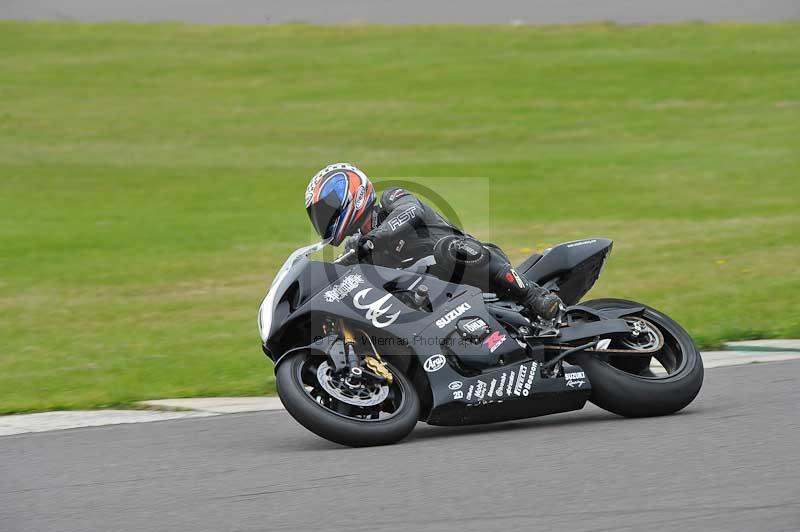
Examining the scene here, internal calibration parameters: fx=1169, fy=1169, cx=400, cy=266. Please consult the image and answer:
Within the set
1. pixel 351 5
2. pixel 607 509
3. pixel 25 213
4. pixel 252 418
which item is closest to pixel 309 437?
pixel 252 418

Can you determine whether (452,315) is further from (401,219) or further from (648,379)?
(648,379)

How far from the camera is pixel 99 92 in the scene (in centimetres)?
2667

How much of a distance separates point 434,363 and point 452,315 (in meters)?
0.29

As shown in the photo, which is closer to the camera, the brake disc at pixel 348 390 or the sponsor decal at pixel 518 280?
the brake disc at pixel 348 390

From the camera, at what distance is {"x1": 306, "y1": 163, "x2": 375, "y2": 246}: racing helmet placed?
640 centimetres

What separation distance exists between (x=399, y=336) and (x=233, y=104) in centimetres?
2000

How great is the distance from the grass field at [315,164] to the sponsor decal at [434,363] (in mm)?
2294

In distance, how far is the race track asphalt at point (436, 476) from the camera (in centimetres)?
481

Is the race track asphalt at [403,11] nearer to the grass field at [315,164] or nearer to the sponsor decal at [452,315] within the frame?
the grass field at [315,164]

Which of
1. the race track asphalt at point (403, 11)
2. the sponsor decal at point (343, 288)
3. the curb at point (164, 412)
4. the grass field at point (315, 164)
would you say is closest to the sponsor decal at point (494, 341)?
the sponsor decal at point (343, 288)

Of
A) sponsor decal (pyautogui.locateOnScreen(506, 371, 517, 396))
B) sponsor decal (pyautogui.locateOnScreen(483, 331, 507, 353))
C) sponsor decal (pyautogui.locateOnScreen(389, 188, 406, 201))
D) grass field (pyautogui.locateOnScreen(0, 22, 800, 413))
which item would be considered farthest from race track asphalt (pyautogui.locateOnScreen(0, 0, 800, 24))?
sponsor decal (pyautogui.locateOnScreen(506, 371, 517, 396))

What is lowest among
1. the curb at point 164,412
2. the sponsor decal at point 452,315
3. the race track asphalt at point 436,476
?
the curb at point 164,412

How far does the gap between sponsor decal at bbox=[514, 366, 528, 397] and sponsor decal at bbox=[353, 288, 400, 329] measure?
76cm

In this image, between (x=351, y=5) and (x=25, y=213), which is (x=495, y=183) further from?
(x=351, y=5)
